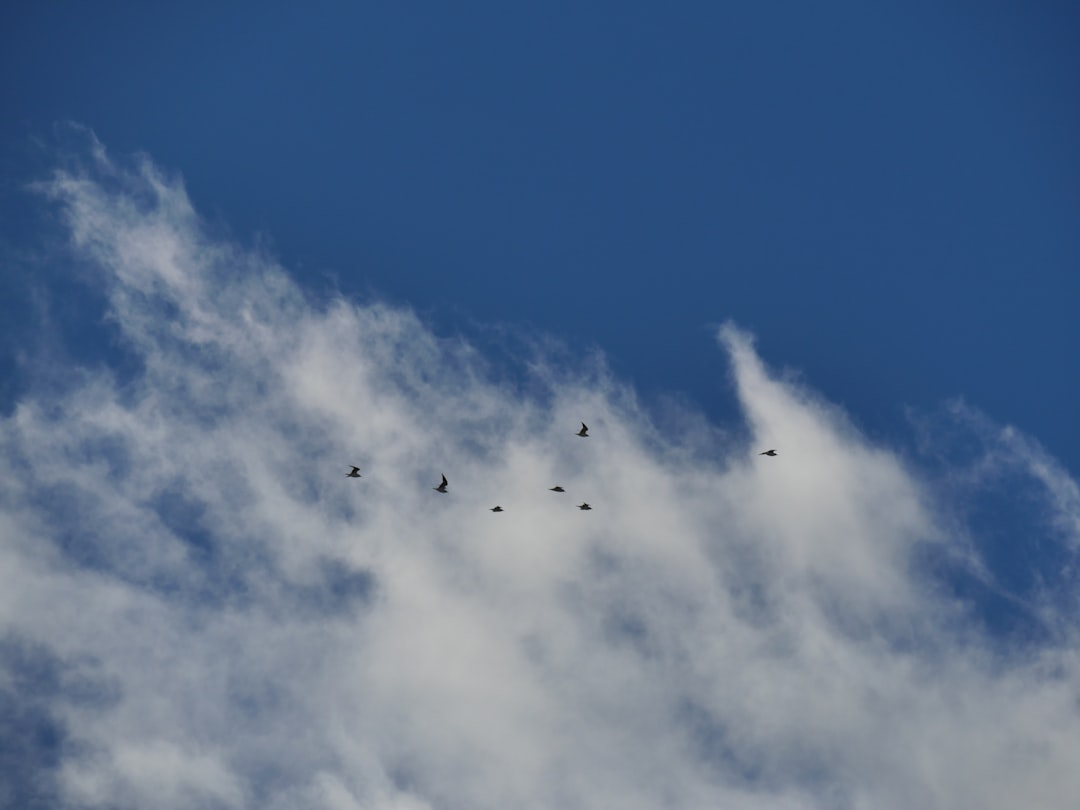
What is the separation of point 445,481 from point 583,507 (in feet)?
89.0

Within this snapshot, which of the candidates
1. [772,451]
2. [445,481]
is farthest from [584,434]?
[772,451]

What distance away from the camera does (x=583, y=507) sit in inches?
5167

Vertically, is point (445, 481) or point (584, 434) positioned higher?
point (584, 434)

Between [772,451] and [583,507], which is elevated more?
[772,451]

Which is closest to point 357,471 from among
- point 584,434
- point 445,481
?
point 445,481

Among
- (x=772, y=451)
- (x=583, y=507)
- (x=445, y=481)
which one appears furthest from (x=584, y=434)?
(x=772, y=451)

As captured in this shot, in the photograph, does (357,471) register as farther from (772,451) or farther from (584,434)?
(772,451)

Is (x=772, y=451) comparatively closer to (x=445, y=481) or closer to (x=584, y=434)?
(x=584, y=434)

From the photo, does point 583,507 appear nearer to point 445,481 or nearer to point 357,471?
point 445,481

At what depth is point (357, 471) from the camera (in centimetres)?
12925

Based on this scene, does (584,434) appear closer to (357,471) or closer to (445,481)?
(445,481)

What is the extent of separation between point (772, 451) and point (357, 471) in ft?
269

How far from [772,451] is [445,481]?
65395mm

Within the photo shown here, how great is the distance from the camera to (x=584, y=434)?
128750 millimetres
